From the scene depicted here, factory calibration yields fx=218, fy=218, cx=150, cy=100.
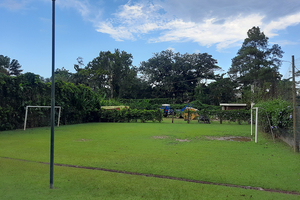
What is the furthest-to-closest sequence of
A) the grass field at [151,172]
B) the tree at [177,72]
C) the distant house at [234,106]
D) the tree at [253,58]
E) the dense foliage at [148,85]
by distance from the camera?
the tree at [177,72] → the tree at [253,58] → the distant house at [234,106] → the dense foliage at [148,85] → the grass field at [151,172]

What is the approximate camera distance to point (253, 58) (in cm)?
3894

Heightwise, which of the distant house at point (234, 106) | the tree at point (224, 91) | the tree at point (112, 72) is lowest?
the distant house at point (234, 106)

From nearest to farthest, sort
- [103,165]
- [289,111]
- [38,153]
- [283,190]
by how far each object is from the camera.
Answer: [283,190] < [103,165] < [38,153] < [289,111]

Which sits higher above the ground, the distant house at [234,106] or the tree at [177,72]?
the tree at [177,72]

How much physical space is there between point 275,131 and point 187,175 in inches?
263

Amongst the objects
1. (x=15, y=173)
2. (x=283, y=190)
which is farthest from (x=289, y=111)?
(x=15, y=173)

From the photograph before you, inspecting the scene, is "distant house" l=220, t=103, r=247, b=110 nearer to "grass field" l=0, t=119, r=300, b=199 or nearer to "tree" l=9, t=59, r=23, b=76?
"grass field" l=0, t=119, r=300, b=199

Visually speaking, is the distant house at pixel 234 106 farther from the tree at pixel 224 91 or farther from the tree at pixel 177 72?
the tree at pixel 177 72

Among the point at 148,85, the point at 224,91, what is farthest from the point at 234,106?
the point at 148,85

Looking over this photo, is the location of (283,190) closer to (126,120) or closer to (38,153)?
(38,153)

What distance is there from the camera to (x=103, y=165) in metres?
5.12

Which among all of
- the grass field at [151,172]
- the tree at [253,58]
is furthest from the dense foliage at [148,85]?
the grass field at [151,172]

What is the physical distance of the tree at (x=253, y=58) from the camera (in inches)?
1459

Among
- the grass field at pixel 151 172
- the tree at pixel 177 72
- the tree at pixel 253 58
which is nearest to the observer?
the grass field at pixel 151 172
